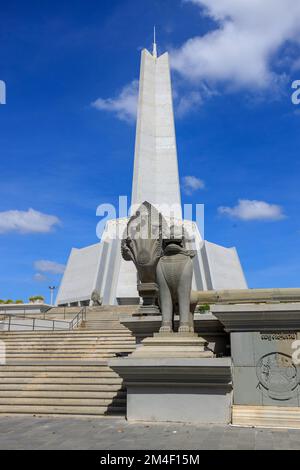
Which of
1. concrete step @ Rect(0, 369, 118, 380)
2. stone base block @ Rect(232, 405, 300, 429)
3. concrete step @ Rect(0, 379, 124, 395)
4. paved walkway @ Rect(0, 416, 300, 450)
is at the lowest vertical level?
paved walkway @ Rect(0, 416, 300, 450)

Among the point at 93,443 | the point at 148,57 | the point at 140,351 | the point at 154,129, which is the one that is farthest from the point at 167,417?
the point at 148,57

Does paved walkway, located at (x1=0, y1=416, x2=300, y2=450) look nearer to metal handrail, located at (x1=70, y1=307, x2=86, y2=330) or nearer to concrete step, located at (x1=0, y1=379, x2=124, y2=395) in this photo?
concrete step, located at (x1=0, y1=379, x2=124, y2=395)

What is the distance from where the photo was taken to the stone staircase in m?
7.50

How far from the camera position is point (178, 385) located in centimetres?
626

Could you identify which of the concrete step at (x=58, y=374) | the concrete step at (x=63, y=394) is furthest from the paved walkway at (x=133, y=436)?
the concrete step at (x=58, y=374)

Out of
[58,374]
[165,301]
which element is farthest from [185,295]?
[58,374]

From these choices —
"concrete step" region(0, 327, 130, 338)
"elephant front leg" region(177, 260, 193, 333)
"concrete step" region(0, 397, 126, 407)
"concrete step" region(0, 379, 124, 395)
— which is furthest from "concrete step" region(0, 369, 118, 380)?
"concrete step" region(0, 327, 130, 338)

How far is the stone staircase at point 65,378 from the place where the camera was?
295 inches

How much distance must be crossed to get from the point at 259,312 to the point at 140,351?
6.45 feet

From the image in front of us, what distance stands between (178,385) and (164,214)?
25.0 metres

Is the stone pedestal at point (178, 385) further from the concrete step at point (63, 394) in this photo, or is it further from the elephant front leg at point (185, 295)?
the concrete step at point (63, 394)

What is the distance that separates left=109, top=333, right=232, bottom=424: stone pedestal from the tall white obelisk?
25048 millimetres

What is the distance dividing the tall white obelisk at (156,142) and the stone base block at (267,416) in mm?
25234
